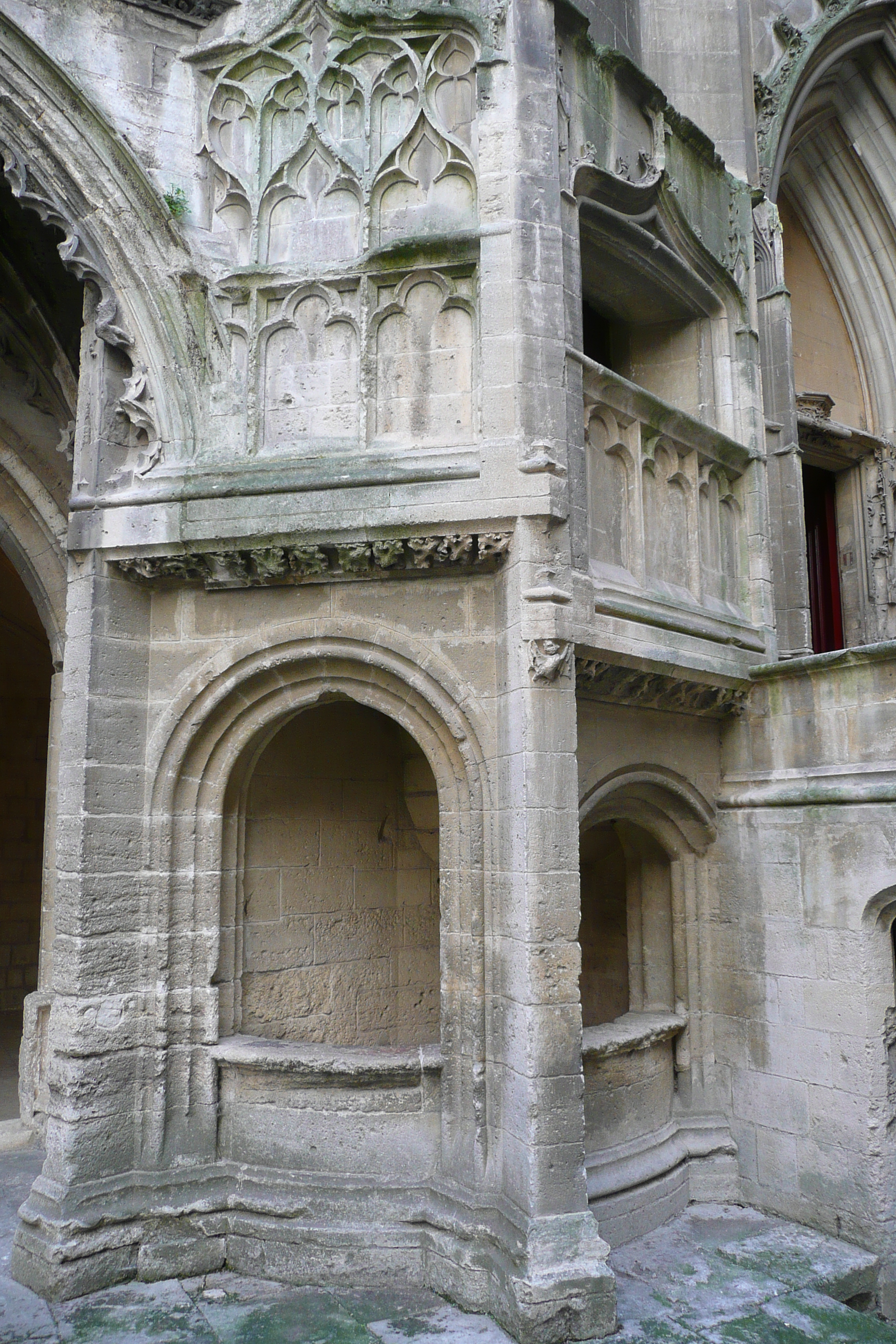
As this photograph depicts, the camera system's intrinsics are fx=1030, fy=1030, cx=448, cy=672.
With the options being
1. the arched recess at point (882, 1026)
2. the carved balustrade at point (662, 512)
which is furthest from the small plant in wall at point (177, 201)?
the arched recess at point (882, 1026)

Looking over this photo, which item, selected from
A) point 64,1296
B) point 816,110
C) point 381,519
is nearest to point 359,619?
point 381,519

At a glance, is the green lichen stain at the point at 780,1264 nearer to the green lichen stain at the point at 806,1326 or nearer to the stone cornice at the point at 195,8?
the green lichen stain at the point at 806,1326

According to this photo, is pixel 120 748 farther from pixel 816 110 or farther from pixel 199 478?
pixel 816 110

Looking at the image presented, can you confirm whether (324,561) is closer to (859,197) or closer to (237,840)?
(237,840)

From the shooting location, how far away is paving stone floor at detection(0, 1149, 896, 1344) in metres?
3.94

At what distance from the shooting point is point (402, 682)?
4.66m

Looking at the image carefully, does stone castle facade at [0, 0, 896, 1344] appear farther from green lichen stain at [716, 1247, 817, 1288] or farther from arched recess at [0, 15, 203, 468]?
green lichen stain at [716, 1247, 817, 1288]

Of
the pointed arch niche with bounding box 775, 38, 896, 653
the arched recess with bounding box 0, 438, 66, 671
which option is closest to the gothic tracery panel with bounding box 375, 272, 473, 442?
the arched recess with bounding box 0, 438, 66, 671

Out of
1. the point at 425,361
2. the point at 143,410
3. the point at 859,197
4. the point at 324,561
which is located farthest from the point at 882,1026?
the point at 859,197

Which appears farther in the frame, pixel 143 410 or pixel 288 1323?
pixel 143 410

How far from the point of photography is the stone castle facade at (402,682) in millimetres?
4375

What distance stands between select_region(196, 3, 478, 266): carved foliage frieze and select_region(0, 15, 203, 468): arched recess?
379 millimetres

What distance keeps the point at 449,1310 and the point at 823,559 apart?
6852 millimetres

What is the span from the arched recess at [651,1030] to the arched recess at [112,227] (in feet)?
9.34
